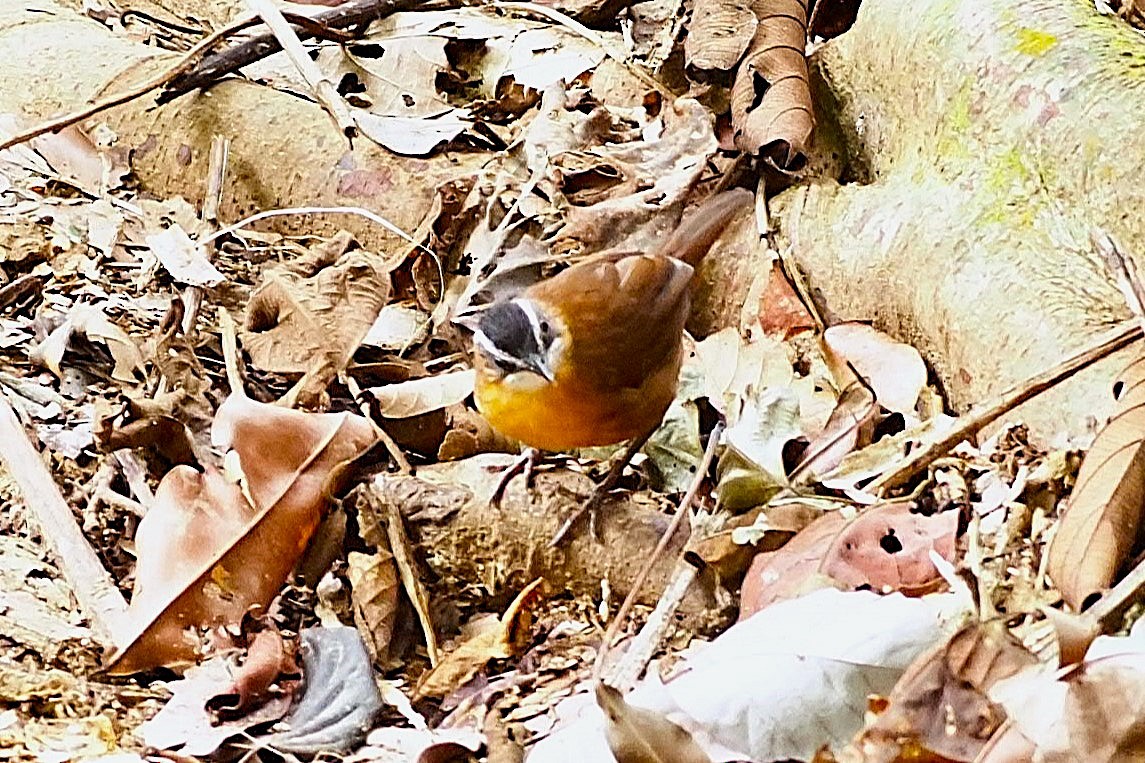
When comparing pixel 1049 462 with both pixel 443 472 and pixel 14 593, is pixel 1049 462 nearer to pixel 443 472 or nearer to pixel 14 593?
pixel 443 472

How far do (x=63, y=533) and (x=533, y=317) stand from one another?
114cm

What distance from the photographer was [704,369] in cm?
325

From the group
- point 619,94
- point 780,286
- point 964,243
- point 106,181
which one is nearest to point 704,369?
point 780,286

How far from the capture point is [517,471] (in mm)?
2822

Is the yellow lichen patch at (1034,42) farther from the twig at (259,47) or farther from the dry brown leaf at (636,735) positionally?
the twig at (259,47)

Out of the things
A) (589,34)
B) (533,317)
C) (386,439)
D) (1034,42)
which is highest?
(1034,42)

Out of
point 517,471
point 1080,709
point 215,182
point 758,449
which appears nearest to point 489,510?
point 517,471

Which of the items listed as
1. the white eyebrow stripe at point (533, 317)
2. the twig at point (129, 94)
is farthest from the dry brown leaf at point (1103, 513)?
the twig at point (129, 94)

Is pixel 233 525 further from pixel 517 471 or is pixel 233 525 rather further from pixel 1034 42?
pixel 1034 42

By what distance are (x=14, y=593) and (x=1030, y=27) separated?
243 cm

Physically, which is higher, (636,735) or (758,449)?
(636,735)

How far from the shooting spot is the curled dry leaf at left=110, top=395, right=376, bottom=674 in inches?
94.3

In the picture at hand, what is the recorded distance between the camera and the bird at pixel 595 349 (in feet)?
9.78

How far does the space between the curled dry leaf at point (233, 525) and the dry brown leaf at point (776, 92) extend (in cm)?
135
